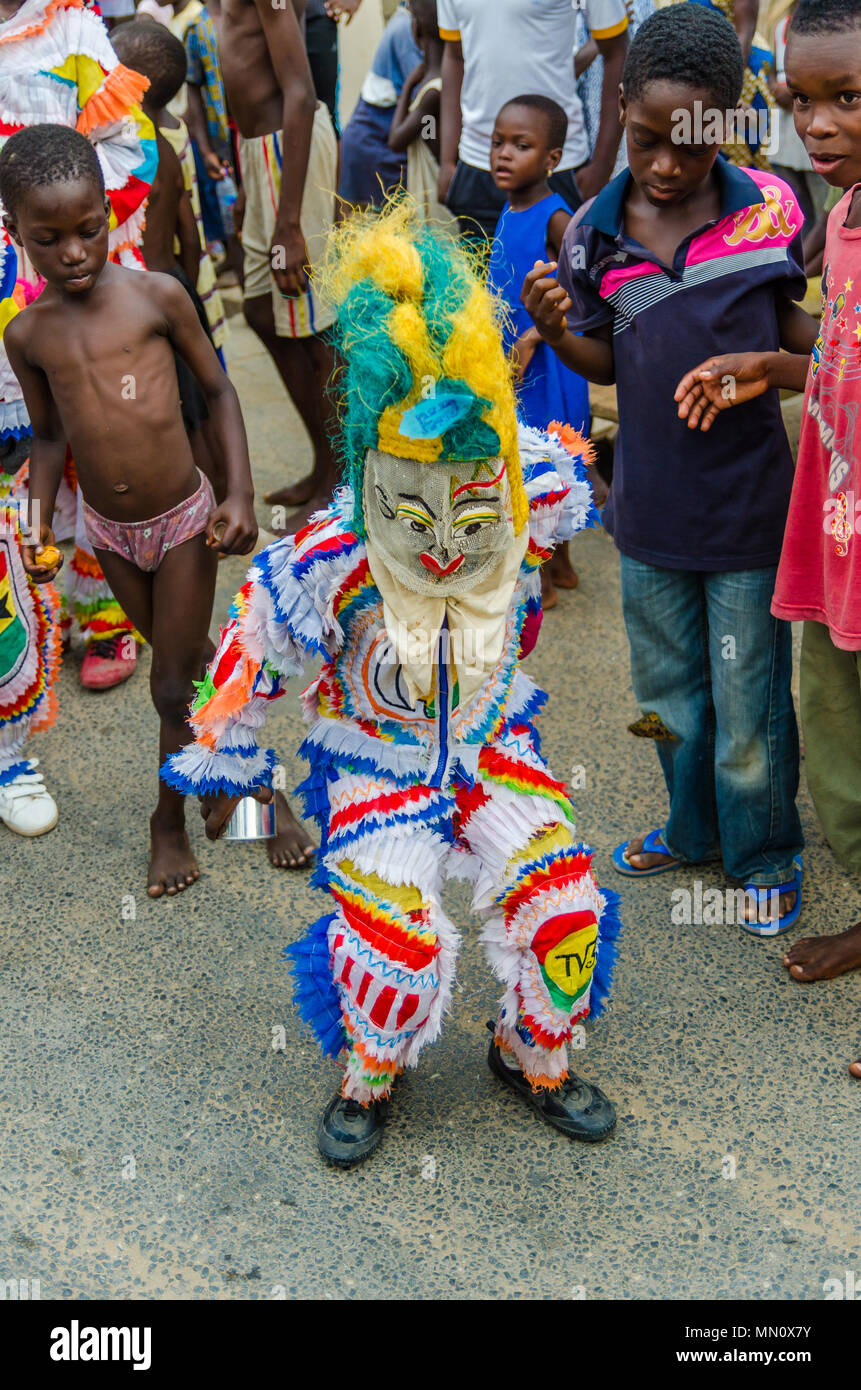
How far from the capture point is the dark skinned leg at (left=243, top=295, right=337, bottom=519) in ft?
17.0

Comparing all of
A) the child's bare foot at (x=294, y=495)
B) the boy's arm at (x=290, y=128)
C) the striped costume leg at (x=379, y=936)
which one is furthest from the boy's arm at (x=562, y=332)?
the child's bare foot at (x=294, y=495)

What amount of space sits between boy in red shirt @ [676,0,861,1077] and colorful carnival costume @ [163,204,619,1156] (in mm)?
450

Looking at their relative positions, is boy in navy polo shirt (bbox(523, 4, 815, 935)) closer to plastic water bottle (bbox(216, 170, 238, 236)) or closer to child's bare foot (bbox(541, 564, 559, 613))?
child's bare foot (bbox(541, 564, 559, 613))

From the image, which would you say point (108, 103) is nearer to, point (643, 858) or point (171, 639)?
point (171, 639)

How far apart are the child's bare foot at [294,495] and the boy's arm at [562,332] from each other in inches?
99.4

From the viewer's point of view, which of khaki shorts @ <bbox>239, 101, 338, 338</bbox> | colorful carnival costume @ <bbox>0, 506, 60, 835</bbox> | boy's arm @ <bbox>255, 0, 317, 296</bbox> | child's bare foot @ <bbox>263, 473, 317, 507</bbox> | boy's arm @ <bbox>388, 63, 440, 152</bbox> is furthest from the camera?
boy's arm @ <bbox>388, 63, 440, 152</bbox>

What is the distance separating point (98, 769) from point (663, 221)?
225 cm

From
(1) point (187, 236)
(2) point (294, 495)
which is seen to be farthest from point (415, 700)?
(2) point (294, 495)

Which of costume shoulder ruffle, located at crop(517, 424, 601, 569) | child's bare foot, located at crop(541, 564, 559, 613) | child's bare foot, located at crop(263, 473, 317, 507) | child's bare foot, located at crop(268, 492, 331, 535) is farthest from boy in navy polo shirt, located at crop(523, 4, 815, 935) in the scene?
child's bare foot, located at crop(263, 473, 317, 507)

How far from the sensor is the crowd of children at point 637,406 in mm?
2596

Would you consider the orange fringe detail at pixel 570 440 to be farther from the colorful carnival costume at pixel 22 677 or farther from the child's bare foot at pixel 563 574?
the child's bare foot at pixel 563 574

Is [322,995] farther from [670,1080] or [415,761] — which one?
[670,1080]

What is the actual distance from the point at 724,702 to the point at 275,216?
9.58ft

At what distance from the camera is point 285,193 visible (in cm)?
471
